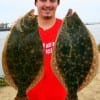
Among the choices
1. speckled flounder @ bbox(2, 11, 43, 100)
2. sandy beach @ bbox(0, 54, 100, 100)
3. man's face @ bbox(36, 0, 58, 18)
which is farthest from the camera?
sandy beach @ bbox(0, 54, 100, 100)

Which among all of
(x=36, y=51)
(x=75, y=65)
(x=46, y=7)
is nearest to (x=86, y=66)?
(x=75, y=65)

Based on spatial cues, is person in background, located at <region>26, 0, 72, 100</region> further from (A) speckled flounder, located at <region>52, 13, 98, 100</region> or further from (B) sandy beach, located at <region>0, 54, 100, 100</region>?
(B) sandy beach, located at <region>0, 54, 100, 100</region>

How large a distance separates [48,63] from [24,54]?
2.14 feet

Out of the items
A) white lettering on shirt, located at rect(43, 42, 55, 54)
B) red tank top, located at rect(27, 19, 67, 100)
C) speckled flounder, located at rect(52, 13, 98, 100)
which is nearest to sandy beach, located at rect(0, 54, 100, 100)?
red tank top, located at rect(27, 19, 67, 100)

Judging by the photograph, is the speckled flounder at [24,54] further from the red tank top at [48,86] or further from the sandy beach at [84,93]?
the sandy beach at [84,93]

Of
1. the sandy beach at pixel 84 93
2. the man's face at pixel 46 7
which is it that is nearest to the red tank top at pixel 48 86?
the man's face at pixel 46 7

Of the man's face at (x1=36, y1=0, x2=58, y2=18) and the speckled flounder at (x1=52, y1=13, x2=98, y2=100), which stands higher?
the man's face at (x1=36, y1=0, x2=58, y2=18)

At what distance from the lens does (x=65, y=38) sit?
360cm

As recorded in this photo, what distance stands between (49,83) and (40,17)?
0.72 meters

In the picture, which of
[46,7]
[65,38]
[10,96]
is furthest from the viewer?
[10,96]

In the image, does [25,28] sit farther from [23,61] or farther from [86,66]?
[86,66]

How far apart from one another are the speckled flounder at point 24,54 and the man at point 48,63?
0.52 metres

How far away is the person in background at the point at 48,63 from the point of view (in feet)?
14.0

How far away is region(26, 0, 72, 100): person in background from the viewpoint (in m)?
4.25
